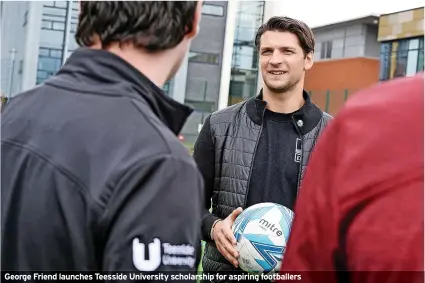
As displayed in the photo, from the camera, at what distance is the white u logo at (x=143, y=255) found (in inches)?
33.2

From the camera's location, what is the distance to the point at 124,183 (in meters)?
0.83

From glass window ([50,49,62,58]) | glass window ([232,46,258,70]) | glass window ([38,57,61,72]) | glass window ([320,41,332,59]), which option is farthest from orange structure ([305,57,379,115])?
glass window ([50,49,62,58])

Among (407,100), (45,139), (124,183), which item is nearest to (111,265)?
(124,183)

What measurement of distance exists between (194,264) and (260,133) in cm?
122

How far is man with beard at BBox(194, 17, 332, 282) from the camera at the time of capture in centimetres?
205

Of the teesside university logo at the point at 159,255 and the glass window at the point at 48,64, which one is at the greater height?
the glass window at the point at 48,64

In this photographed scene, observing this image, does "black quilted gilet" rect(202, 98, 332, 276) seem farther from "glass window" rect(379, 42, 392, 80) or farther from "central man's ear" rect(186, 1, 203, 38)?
"glass window" rect(379, 42, 392, 80)

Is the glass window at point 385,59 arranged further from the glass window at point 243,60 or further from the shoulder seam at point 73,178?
the shoulder seam at point 73,178

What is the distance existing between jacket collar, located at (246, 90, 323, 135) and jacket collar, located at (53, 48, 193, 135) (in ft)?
3.86

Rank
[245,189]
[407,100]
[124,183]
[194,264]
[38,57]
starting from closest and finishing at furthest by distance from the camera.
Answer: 1. [407,100]
2. [124,183]
3. [194,264]
4. [245,189]
5. [38,57]

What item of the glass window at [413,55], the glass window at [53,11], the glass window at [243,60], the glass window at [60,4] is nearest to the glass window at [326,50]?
the glass window at [413,55]

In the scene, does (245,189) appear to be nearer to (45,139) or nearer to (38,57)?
(45,139)

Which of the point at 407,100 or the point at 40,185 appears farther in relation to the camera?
the point at 40,185

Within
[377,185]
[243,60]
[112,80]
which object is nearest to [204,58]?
[243,60]
